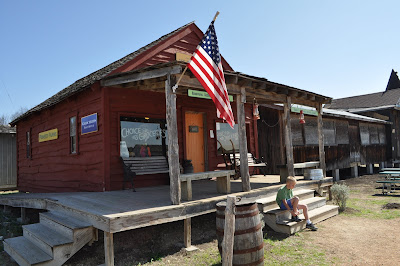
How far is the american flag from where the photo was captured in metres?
5.08

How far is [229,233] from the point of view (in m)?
3.74

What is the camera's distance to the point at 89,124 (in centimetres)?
878

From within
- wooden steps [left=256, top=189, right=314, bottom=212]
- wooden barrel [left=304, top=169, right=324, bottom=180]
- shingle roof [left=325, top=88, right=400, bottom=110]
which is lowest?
wooden steps [left=256, top=189, right=314, bottom=212]

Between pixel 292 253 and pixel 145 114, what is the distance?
5713mm

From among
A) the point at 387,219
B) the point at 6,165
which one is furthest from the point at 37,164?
the point at 387,219

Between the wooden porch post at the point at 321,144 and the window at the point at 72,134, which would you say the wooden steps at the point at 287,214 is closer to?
the wooden porch post at the point at 321,144

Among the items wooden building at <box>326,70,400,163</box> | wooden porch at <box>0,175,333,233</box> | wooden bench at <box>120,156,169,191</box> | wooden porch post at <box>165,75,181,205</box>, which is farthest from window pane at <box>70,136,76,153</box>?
wooden building at <box>326,70,400,163</box>

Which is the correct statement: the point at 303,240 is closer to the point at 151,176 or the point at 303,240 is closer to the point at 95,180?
the point at 151,176

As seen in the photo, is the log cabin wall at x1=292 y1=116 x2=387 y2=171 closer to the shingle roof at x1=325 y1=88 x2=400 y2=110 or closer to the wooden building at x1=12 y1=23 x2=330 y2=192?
the wooden building at x1=12 y1=23 x2=330 y2=192

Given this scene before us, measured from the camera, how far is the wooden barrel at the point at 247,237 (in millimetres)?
4375

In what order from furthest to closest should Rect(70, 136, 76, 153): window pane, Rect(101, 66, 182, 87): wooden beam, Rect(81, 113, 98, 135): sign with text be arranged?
1. Rect(70, 136, 76, 153): window pane
2. Rect(81, 113, 98, 135): sign with text
3. Rect(101, 66, 182, 87): wooden beam

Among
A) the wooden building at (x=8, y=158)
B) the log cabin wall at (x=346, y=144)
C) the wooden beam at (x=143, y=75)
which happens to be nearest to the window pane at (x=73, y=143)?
the wooden beam at (x=143, y=75)

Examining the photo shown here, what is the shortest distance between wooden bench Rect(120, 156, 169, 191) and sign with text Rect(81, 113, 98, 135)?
4.17 feet

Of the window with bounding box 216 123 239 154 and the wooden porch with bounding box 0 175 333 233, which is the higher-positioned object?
the window with bounding box 216 123 239 154
